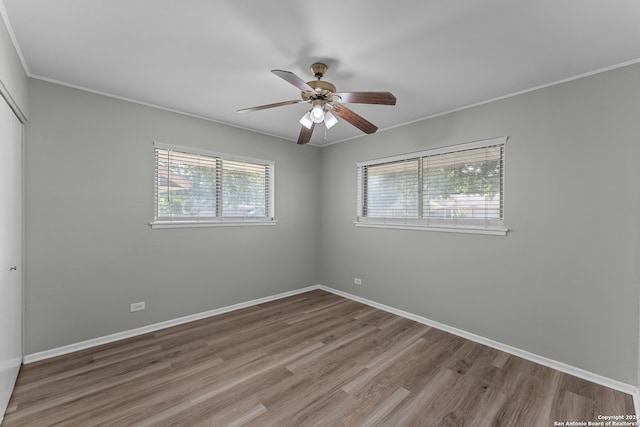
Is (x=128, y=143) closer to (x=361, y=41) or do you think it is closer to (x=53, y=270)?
(x=53, y=270)

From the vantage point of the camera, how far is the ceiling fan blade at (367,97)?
2033 mm

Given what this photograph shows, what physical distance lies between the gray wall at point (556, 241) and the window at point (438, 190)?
117 millimetres

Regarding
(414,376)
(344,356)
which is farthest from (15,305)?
(414,376)

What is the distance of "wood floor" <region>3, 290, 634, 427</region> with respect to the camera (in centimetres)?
188

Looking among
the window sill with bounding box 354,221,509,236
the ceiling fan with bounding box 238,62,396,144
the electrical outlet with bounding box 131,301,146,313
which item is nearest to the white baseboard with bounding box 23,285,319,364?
the electrical outlet with bounding box 131,301,146,313

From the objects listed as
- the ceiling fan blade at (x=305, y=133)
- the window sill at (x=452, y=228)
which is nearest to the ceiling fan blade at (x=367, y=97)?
the ceiling fan blade at (x=305, y=133)

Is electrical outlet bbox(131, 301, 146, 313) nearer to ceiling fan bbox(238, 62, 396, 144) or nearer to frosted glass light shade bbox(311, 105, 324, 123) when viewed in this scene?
ceiling fan bbox(238, 62, 396, 144)

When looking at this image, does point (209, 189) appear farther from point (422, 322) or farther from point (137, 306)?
point (422, 322)

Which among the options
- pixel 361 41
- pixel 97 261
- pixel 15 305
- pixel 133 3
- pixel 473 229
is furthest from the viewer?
pixel 473 229

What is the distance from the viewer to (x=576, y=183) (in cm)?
240

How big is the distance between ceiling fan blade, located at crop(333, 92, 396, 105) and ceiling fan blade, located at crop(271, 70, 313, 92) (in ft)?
0.86

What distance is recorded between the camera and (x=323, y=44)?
1965 mm

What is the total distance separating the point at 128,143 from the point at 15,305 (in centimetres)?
172

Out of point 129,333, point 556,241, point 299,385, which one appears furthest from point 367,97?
point 129,333
